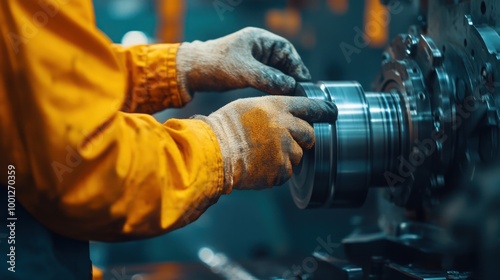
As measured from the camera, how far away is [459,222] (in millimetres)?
1102

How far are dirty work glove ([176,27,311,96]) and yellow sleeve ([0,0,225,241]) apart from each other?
41 cm

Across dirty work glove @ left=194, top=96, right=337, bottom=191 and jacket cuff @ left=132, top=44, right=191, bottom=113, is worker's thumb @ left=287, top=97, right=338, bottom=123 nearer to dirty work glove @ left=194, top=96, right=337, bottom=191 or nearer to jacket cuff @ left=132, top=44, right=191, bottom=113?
dirty work glove @ left=194, top=96, right=337, bottom=191

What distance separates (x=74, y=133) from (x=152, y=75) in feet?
1.94

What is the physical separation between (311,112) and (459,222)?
14.4 inches

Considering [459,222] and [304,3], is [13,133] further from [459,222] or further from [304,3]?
[304,3]

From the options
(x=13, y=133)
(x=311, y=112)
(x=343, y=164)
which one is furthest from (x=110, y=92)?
(x=343, y=164)

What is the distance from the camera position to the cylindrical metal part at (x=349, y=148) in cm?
109

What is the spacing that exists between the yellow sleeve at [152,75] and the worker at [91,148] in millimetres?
334

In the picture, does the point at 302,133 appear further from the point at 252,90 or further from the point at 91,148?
the point at 252,90

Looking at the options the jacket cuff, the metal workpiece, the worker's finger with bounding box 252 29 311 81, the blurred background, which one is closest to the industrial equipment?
the metal workpiece

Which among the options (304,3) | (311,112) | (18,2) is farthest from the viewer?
(304,3)

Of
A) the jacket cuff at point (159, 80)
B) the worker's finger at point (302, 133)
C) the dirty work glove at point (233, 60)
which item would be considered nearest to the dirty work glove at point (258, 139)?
the worker's finger at point (302, 133)

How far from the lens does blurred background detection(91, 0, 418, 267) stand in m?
2.39

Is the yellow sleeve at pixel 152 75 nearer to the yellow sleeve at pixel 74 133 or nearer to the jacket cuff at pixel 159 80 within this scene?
the jacket cuff at pixel 159 80
